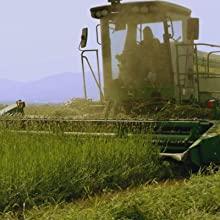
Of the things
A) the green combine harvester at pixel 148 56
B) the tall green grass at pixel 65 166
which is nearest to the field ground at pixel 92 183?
the tall green grass at pixel 65 166

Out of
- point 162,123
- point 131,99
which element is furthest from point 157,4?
point 162,123

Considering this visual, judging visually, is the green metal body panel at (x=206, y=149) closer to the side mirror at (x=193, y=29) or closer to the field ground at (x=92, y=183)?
the field ground at (x=92, y=183)

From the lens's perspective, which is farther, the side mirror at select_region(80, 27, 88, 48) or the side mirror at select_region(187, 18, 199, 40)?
the side mirror at select_region(80, 27, 88, 48)

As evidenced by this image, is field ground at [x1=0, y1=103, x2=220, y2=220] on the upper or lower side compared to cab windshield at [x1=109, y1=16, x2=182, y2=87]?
lower

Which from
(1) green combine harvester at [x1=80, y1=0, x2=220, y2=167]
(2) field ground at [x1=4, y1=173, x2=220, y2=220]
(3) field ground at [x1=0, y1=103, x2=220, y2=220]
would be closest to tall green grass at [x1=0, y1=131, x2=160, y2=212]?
(3) field ground at [x1=0, y1=103, x2=220, y2=220]

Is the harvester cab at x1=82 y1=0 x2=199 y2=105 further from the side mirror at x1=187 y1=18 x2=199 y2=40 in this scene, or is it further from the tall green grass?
the tall green grass

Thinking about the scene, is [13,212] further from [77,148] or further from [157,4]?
[157,4]

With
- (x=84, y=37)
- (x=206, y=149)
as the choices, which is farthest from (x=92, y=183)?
(x=84, y=37)

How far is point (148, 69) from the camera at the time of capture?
7727 mm

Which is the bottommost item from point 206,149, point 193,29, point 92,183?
point 92,183

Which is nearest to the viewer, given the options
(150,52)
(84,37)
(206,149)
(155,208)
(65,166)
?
(155,208)

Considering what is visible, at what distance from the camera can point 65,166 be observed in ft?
17.6

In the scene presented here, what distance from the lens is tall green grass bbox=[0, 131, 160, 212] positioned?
476cm

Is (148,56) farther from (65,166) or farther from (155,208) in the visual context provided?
(155,208)
